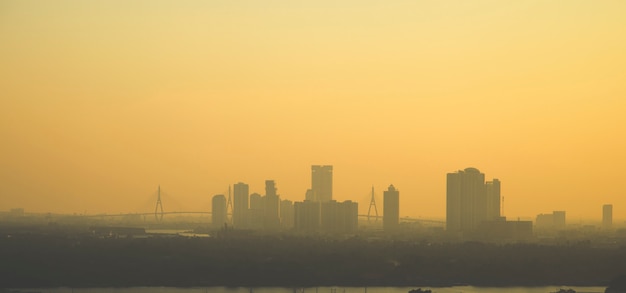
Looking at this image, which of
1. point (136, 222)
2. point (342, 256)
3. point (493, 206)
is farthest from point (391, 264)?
point (136, 222)

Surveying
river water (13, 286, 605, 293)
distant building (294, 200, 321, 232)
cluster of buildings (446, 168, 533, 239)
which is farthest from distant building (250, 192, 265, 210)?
river water (13, 286, 605, 293)

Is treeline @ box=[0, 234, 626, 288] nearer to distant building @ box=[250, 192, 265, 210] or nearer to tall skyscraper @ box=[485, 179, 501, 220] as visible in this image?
tall skyscraper @ box=[485, 179, 501, 220]

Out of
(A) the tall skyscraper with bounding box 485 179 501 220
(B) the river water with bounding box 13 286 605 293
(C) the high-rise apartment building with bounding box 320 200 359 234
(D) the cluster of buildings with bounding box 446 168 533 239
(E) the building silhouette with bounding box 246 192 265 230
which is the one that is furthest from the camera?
(E) the building silhouette with bounding box 246 192 265 230

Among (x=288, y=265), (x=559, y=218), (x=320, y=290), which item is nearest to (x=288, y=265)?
(x=288, y=265)

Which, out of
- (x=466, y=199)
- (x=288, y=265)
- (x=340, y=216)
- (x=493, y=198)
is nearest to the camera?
(x=288, y=265)

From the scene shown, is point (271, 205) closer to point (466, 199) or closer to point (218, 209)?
point (218, 209)

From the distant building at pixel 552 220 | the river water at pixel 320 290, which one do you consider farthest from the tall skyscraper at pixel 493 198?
the river water at pixel 320 290
